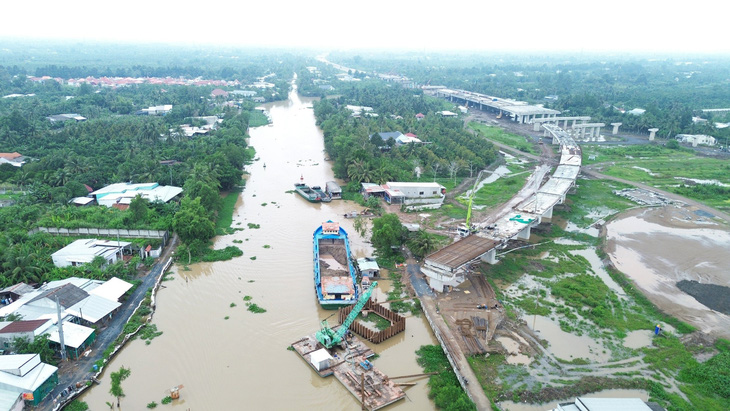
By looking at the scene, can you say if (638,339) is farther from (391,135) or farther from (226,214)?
(391,135)

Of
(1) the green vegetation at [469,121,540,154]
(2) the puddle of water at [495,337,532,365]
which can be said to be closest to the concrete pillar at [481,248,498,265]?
(2) the puddle of water at [495,337,532,365]

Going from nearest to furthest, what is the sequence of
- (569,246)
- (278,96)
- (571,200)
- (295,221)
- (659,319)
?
(659,319), (569,246), (295,221), (571,200), (278,96)

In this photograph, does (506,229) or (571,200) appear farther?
(571,200)

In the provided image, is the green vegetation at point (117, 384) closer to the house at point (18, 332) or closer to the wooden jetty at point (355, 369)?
the house at point (18, 332)

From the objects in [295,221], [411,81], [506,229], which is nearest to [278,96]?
[411,81]

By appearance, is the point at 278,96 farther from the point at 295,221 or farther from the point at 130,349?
the point at 130,349
